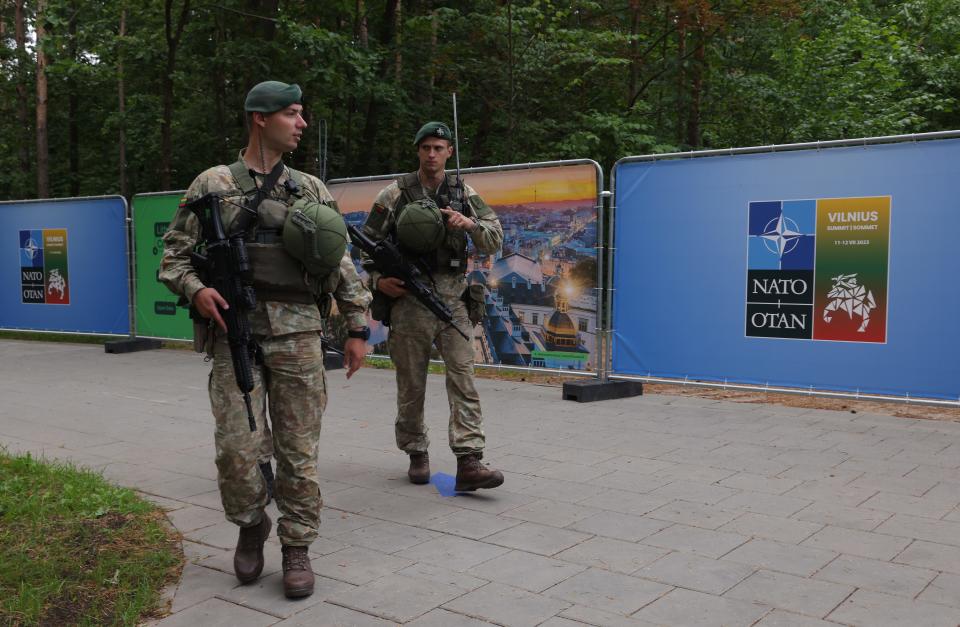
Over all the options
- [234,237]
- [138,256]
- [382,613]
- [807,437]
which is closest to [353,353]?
[234,237]

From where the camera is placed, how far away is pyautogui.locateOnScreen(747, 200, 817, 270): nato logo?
746 cm

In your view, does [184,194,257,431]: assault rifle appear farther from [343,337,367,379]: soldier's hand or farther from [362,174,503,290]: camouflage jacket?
[362,174,503,290]: camouflage jacket

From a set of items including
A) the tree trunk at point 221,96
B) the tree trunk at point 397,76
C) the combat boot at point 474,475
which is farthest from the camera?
the tree trunk at point 221,96

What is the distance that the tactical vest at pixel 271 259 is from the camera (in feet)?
12.1

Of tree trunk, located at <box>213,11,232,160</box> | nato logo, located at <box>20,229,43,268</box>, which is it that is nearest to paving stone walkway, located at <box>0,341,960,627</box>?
nato logo, located at <box>20,229,43,268</box>

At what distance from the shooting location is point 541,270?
8.98m

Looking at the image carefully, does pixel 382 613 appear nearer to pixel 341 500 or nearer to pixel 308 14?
pixel 341 500

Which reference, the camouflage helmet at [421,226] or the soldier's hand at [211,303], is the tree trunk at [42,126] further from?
the soldier's hand at [211,303]

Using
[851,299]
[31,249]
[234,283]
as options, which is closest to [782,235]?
[851,299]

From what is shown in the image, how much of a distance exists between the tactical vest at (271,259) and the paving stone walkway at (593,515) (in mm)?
1227

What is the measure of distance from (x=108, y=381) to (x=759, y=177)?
283 inches

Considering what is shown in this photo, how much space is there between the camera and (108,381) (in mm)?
9898

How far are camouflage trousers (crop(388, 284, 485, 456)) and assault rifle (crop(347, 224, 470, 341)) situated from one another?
92 millimetres

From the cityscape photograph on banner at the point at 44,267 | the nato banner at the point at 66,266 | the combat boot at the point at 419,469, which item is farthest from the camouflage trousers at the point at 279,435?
the cityscape photograph on banner at the point at 44,267
